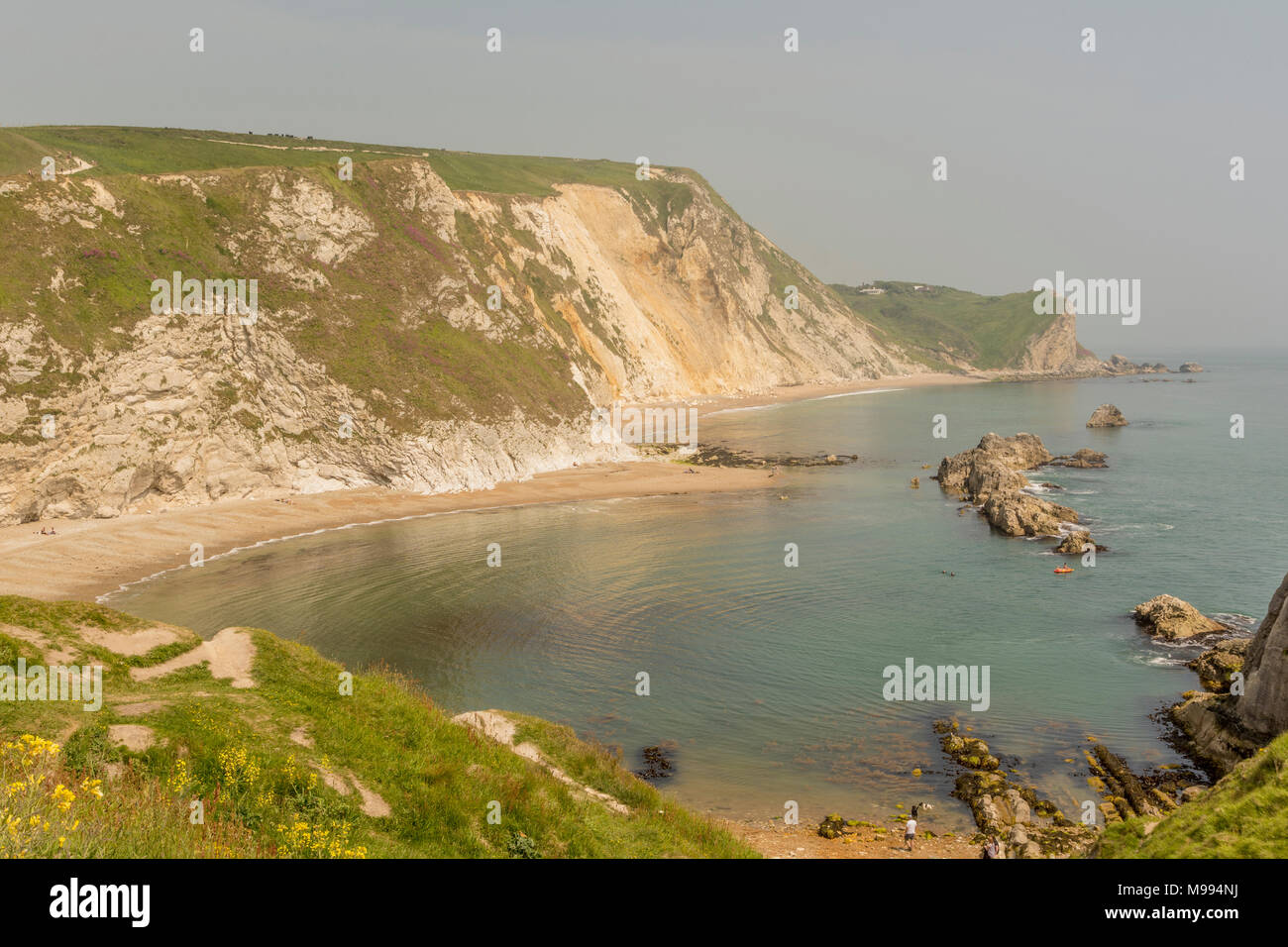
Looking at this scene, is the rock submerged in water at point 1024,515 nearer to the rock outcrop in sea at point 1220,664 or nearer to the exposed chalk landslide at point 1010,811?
the rock outcrop in sea at point 1220,664

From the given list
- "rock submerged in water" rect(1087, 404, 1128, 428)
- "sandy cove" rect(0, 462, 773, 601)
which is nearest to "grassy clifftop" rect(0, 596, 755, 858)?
"sandy cove" rect(0, 462, 773, 601)

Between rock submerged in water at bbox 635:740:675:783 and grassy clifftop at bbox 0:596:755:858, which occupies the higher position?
grassy clifftop at bbox 0:596:755:858

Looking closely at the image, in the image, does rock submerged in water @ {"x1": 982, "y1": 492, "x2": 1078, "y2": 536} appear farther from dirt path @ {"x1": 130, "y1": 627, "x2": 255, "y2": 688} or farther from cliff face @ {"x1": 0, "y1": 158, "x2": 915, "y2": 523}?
dirt path @ {"x1": 130, "y1": 627, "x2": 255, "y2": 688}

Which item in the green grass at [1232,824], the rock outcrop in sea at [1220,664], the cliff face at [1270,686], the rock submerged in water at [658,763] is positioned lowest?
the rock submerged in water at [658,763]

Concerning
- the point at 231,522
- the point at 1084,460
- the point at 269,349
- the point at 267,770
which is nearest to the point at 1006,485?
the point at 1084,460

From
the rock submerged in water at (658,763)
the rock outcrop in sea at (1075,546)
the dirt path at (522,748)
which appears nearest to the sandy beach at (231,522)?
the rock outcrop in sea at (1075,546)

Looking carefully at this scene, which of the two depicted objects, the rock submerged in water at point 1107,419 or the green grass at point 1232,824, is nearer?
the green grass at point 1232,824
